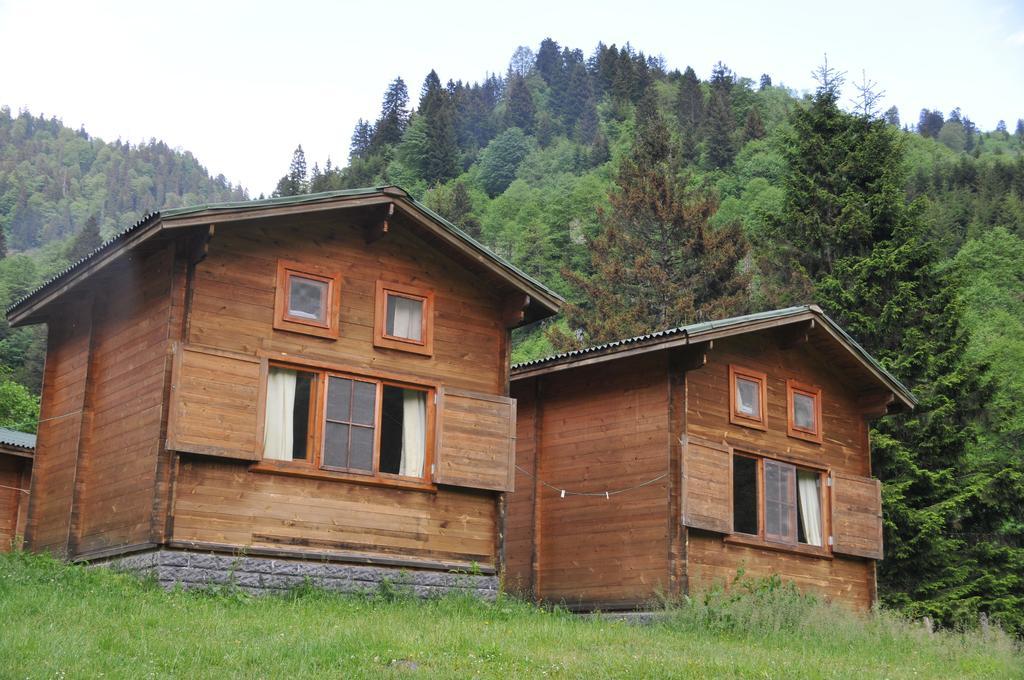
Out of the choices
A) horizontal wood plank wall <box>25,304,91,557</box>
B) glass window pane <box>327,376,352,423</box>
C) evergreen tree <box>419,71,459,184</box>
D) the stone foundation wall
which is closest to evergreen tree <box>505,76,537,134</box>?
evergreen tree <box>419,71,459,184</box>

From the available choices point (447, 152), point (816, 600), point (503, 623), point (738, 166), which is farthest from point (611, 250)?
point (447, 152)

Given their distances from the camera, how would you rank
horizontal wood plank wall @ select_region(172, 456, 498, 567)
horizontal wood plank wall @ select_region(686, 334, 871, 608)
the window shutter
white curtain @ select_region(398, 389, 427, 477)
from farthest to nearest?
the window shutter → horizontal wood plank wall @ select_region(686, 334, 871, 608) → white curtain @ select_region(398, 389, 427, 477) → horizontal wood plank wall @ select_region(172, 456, 498, 567)

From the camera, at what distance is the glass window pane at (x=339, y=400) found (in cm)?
1895

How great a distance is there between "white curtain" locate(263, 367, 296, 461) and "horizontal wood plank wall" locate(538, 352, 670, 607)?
658cm

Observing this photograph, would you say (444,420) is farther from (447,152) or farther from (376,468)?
(447,152)

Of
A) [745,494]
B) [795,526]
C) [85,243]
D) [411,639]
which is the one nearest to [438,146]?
[85,243]

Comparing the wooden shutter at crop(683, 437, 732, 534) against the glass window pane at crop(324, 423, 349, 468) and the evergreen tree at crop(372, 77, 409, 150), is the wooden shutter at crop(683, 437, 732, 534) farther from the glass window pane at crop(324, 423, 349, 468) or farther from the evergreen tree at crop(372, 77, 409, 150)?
the evergreen tree at crop(372, 77, 409, 150)

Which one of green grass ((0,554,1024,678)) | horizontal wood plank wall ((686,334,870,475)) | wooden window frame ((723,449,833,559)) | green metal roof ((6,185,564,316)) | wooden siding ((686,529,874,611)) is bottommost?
green grass ((0,554,1024,678))

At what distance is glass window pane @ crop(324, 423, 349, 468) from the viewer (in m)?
18.8

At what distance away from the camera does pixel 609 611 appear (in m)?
21.8

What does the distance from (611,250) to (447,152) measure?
53.8m

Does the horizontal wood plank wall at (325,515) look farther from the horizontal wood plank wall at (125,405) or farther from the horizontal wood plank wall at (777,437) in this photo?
the horizontal wood plank wall at (777,437)

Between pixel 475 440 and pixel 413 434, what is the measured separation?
1100 millimetres

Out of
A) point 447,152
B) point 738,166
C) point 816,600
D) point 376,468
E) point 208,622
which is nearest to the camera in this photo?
point 208,622
